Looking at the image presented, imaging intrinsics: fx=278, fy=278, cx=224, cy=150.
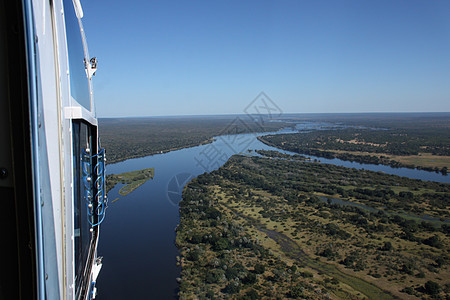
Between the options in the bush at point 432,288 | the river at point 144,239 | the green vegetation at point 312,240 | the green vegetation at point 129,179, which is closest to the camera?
the bush at point 432,288

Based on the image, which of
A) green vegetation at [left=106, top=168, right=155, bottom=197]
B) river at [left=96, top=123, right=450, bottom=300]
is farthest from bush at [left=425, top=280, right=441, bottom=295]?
green vegetation at [left=106, top=168, right=155, bottom=197]

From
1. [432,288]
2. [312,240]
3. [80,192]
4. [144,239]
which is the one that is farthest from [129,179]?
[80,192]

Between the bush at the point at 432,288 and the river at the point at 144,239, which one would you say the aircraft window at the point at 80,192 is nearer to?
the river at the point at 144,239

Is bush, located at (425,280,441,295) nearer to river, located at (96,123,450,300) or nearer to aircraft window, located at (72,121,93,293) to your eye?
river, located at (96,123,450,300)

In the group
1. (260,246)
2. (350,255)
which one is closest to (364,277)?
(350,255)

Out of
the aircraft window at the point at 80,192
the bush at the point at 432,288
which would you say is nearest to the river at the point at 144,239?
the bush at the point at 432,288

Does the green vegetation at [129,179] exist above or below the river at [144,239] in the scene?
above
